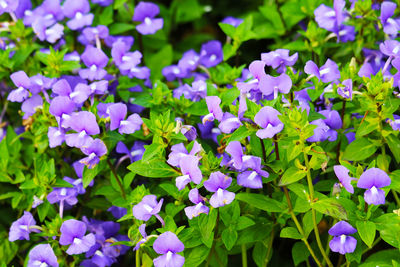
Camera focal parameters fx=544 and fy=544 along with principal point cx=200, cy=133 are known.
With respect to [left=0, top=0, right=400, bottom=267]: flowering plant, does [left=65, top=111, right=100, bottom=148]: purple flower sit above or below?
above

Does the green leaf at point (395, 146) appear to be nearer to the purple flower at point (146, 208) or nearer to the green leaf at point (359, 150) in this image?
the green leaf at point (359, 150)

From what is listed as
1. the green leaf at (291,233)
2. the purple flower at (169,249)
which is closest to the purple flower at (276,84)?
the green leaf at (291,233)

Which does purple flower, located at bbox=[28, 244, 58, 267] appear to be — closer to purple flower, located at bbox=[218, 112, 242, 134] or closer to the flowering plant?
the flowering plant

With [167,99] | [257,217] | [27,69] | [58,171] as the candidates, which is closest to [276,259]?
[257,217]

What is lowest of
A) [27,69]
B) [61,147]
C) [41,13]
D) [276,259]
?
[276,259]

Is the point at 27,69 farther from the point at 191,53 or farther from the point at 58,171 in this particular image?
the point at 191,53

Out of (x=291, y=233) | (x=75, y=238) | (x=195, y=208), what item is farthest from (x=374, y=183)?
(x=75, y=238)

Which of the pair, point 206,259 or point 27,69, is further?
point 27,69

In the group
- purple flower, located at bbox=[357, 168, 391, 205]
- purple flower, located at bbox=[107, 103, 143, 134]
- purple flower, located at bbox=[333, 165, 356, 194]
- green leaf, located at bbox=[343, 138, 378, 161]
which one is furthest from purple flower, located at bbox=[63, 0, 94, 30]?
purple flower, located at bbox=[357, 168, 391, 205]
